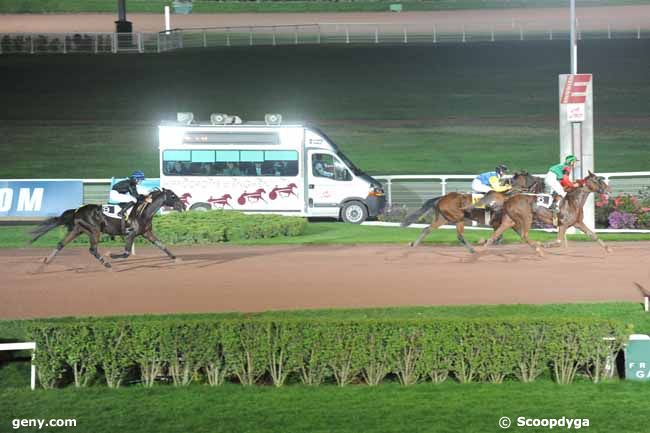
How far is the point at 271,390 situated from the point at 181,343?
1.05 meters

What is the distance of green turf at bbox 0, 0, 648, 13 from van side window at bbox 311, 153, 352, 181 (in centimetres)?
3450

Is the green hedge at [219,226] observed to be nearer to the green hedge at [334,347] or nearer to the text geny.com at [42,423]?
the green hedge at [334,347]

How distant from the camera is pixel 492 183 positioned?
20.5 meters

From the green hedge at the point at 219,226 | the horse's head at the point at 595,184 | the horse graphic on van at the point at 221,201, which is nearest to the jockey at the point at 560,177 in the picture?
the horse's head at the point at 595,184

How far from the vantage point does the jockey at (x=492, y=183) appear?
20531mm

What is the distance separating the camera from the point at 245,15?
6069cm

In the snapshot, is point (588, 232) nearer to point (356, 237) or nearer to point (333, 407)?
point (356, 237)

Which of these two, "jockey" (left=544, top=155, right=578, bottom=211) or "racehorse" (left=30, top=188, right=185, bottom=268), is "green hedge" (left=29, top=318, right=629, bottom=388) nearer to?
"racehorse" (left=30, top=188, right=185, bottom=268)

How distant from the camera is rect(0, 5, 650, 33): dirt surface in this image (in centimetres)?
5528

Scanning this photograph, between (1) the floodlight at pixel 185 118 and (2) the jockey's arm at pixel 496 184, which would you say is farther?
(1) the floodlight at pixel 185 118

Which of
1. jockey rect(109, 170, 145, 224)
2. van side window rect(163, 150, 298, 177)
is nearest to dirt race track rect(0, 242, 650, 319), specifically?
jockey rect(109, 170, 145, 224)

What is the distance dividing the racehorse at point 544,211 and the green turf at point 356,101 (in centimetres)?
1494

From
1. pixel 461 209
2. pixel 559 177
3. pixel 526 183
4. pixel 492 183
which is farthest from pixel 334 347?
pixel 559 177

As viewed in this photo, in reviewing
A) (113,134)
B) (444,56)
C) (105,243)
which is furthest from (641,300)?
(444,56)
